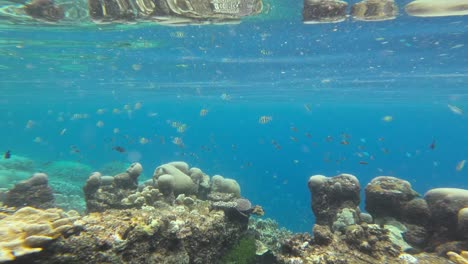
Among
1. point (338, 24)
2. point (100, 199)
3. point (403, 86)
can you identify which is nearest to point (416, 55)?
point (338, 24)

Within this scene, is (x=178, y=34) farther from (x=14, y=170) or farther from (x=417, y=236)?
(x=14, y=170)

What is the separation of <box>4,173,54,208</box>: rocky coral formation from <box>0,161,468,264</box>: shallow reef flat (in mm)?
29

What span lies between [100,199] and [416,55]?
21.1 metres

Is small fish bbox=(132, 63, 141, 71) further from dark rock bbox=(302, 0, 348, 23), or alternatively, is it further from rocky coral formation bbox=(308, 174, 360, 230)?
rocky coral formation bbox=(308, 174, 360, 230)

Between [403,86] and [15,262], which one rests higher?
[15,262]

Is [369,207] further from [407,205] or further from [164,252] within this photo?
[164,252]

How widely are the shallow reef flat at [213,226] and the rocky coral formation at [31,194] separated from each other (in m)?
0.03

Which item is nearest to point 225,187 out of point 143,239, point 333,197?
point 333,197

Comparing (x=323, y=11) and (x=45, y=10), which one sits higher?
(x=45, y=10)

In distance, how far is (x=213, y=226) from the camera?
6707 mm

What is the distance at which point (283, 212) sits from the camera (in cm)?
4197

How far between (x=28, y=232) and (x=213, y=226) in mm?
3483

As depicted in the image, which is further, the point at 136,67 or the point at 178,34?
the point at 136,67

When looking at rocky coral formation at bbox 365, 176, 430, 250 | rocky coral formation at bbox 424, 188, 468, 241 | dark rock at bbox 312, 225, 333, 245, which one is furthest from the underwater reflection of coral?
rocky coral formation at bbox 424, 188, 468, 241
